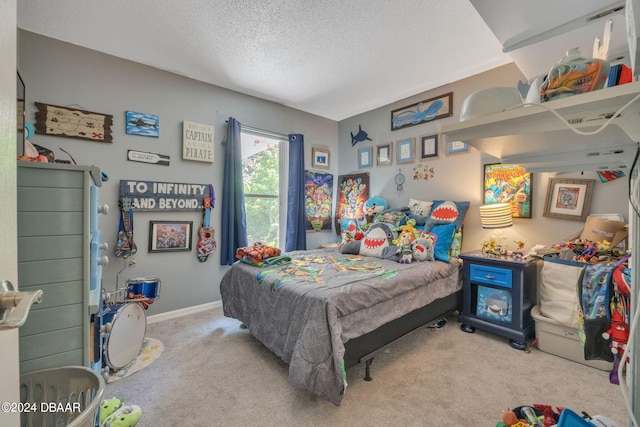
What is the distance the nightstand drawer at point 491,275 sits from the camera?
7.38 feet

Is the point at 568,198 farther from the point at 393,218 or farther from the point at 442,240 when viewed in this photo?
the point at 393,218

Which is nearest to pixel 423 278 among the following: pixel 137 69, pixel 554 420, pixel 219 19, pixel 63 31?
pixel 554 420

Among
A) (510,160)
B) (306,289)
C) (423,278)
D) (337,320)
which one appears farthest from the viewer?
(423,278)

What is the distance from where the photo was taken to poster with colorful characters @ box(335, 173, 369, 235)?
401 cm

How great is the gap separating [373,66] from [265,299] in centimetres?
244

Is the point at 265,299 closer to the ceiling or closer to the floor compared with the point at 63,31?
closer to the floor

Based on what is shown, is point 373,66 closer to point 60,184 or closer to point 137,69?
point 137,69

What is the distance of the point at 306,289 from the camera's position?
172 centimetres

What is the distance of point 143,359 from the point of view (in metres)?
2.01

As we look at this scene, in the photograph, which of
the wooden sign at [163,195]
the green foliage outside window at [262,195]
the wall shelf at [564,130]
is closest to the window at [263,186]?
the green foliage outside window at [262,195]

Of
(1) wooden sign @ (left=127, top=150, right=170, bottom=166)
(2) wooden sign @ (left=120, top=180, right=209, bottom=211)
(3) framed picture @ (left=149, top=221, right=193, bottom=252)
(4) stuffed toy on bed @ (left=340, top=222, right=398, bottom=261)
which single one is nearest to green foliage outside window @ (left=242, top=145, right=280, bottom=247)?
(2) wooden sign @ (left=120, top=180, right=209, bottom=211)

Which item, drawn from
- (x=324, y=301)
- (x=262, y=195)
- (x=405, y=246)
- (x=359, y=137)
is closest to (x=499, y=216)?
(x=405, y=246)

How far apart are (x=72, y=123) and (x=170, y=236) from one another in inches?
50.7

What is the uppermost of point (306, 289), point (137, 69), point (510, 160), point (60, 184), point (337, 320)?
point (137, 69)
